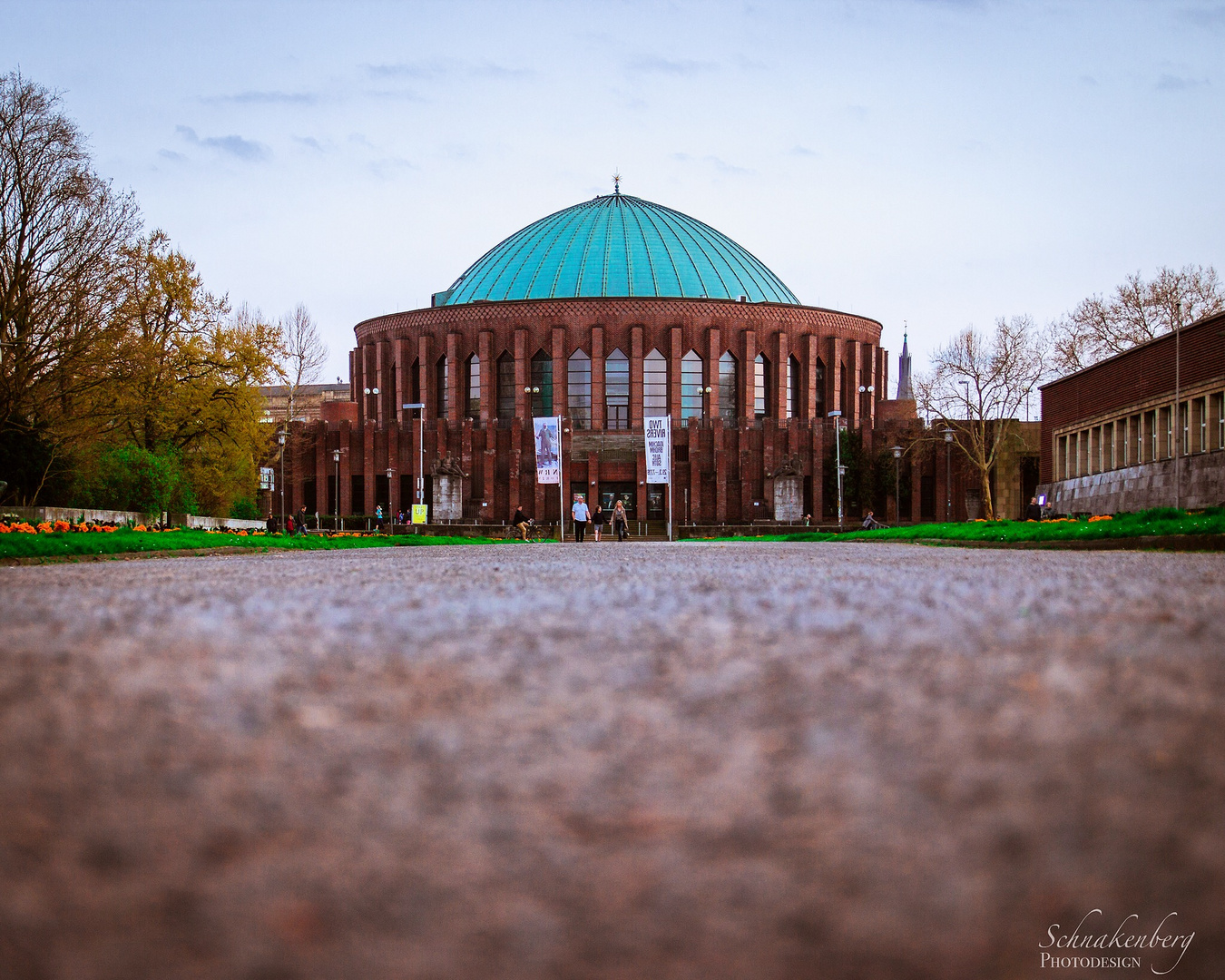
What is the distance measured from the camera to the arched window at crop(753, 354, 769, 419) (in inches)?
3100

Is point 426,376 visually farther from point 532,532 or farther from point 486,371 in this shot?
point 532,532

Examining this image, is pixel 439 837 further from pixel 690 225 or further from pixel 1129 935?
pixel 690 225

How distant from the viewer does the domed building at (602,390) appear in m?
72.6

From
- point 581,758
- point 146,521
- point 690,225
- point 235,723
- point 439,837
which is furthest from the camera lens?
point 690,225

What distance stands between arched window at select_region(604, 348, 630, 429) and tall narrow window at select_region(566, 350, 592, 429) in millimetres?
1378

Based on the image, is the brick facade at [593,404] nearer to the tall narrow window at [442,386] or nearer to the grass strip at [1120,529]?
the tall narrow window at [442,386]

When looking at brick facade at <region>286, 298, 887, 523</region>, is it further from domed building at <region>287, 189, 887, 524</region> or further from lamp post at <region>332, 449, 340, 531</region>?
lamp post at <region>332, 449, 340, 531</region>

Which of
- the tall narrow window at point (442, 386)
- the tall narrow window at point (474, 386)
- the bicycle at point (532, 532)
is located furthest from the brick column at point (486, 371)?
the bicycle at point (532, 532)

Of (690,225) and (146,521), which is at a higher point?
(690,225)

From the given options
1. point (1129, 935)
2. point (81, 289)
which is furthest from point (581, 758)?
point (81, 289)

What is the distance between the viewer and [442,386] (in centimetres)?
8212

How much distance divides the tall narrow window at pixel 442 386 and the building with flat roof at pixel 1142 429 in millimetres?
49229

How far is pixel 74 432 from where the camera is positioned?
78.4 feet

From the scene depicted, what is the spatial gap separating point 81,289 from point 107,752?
24.3 meters
